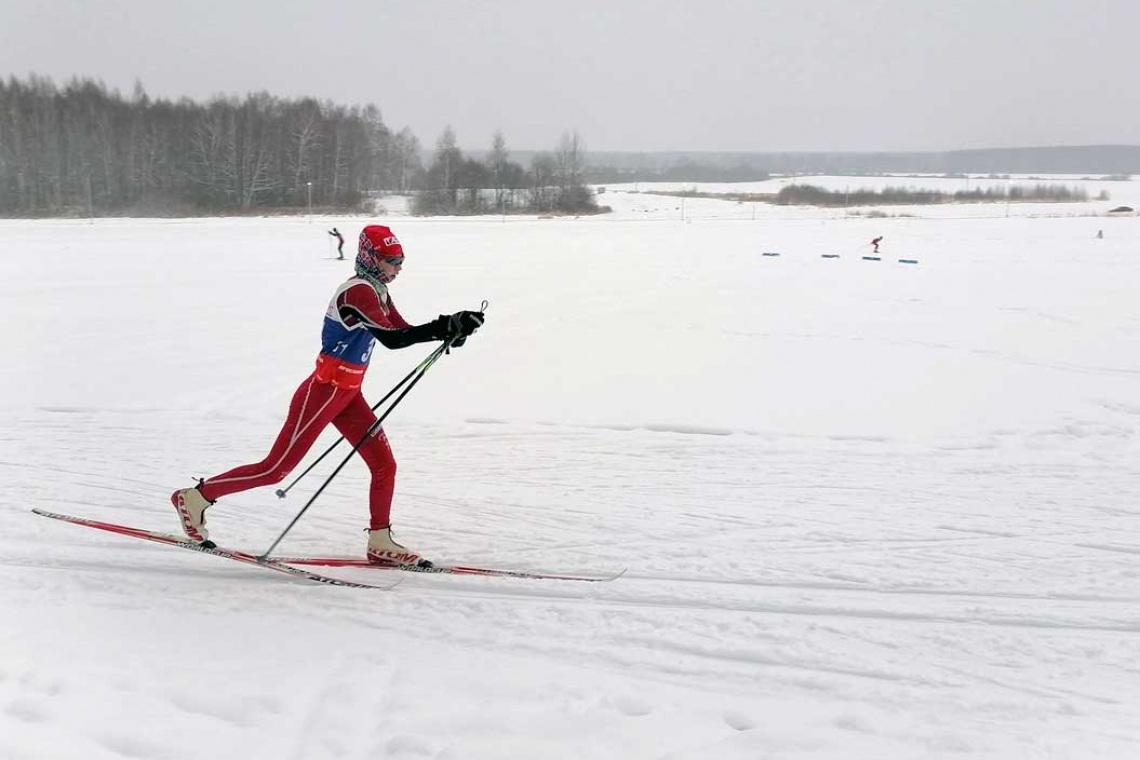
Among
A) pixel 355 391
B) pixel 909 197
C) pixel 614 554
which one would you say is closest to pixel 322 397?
pixel 355 391

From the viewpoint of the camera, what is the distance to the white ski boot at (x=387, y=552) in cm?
402

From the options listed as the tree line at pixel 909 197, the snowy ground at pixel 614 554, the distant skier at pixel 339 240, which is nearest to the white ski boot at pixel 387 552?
the snowy ground at pixel 614 554

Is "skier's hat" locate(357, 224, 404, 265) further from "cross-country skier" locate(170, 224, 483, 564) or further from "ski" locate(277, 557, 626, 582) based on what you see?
"ski" locate(277, 557, 626, 582)

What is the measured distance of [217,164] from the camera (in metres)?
48.9

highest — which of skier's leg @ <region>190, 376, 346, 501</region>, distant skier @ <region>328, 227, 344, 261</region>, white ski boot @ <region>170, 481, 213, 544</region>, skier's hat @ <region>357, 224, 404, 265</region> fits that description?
distant skier @ <region>328, 227, 344, 261</region>

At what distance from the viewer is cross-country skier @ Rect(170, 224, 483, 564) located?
11.9 ft

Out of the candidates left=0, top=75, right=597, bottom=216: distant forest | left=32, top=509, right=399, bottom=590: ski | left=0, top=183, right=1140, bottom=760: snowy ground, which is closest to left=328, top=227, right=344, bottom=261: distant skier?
left=0, top=183, right=1140, bottom=760: snowy ground

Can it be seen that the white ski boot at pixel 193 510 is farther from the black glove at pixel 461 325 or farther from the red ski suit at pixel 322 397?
the black glove at pixel 461 325

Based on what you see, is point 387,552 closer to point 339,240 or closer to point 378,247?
point 378,247

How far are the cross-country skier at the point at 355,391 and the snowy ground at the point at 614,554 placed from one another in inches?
12.9

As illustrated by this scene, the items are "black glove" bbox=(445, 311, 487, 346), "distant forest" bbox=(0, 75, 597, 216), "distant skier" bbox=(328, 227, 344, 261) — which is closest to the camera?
"black glove" bbox=(445, 311, 487, 346)

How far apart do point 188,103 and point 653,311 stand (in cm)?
5205

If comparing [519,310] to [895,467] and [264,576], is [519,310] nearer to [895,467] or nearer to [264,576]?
[895,467]

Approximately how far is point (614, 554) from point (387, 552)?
3.94 feet
